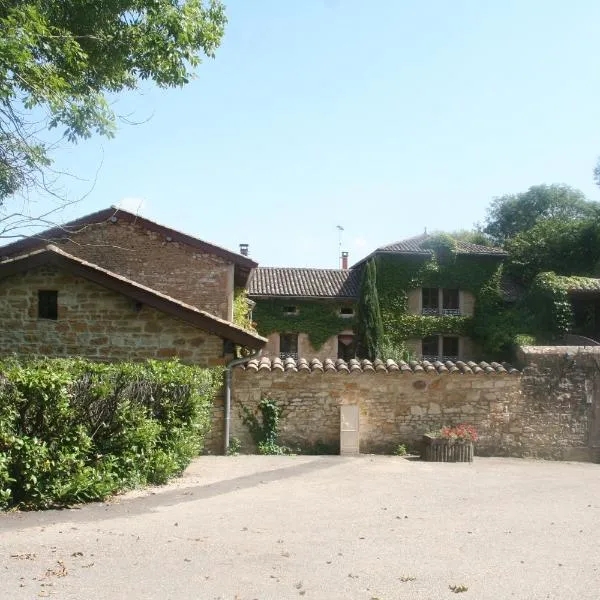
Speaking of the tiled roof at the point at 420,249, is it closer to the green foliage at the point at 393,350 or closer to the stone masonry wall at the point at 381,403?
the green foliage at the point at 393,350

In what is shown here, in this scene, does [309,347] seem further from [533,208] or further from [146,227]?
[533,208]

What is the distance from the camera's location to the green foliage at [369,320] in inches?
1158

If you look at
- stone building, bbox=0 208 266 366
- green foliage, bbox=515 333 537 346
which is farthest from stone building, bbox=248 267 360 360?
stone building, bbox=0 208 266 366

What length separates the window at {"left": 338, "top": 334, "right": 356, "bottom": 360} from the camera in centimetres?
3114

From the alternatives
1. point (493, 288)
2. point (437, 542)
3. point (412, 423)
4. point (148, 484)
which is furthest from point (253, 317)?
point (437, 542)

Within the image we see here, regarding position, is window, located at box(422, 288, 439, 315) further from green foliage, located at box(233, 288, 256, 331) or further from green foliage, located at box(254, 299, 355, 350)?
green foliage, located at box(233, 288, 256, 331)

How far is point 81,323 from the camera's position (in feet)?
44.7

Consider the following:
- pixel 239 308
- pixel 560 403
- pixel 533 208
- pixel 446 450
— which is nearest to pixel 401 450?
pixel 446 450

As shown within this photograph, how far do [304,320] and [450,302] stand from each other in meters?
7.00

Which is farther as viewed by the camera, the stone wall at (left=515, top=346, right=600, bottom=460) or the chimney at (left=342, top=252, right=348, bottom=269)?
the chimney at (left=342, top=252, right=348, bottom=269)

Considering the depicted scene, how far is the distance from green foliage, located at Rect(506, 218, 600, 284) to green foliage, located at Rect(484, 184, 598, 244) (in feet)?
53.6

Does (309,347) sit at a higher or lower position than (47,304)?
lower

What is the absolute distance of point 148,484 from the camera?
31.8ft

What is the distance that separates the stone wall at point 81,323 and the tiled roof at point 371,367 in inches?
72.0
